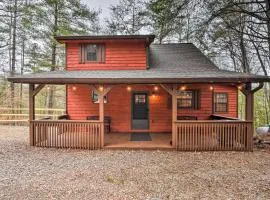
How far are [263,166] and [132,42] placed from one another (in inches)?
303

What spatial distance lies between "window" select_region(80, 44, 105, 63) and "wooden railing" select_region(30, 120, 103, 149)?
3.87 m

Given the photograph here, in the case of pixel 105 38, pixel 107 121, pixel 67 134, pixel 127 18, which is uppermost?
pixel 127 18

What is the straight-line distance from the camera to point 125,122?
38.0ft

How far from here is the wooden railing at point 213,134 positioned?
839 cm

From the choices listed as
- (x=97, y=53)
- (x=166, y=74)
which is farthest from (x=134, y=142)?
(x=97, y=53)

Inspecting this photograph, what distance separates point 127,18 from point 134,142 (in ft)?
43.7

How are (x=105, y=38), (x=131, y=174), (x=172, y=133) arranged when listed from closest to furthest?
(x=131, y=174) < (x=172, y=133) < (x=105, y=38)

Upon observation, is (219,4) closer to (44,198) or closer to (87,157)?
(87,157)

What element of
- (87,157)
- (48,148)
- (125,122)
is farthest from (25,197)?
(125,122)

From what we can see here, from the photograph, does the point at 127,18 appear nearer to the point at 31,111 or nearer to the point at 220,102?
the point at 220,102

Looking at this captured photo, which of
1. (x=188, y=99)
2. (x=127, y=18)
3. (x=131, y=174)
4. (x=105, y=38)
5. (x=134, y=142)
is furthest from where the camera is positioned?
(x=127, y=18)

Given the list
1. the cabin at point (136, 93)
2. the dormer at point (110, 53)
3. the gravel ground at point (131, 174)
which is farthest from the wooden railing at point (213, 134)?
the dormer at point (110, 53)

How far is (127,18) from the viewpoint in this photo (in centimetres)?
1939

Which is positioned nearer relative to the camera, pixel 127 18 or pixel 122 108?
pixel 122 108
